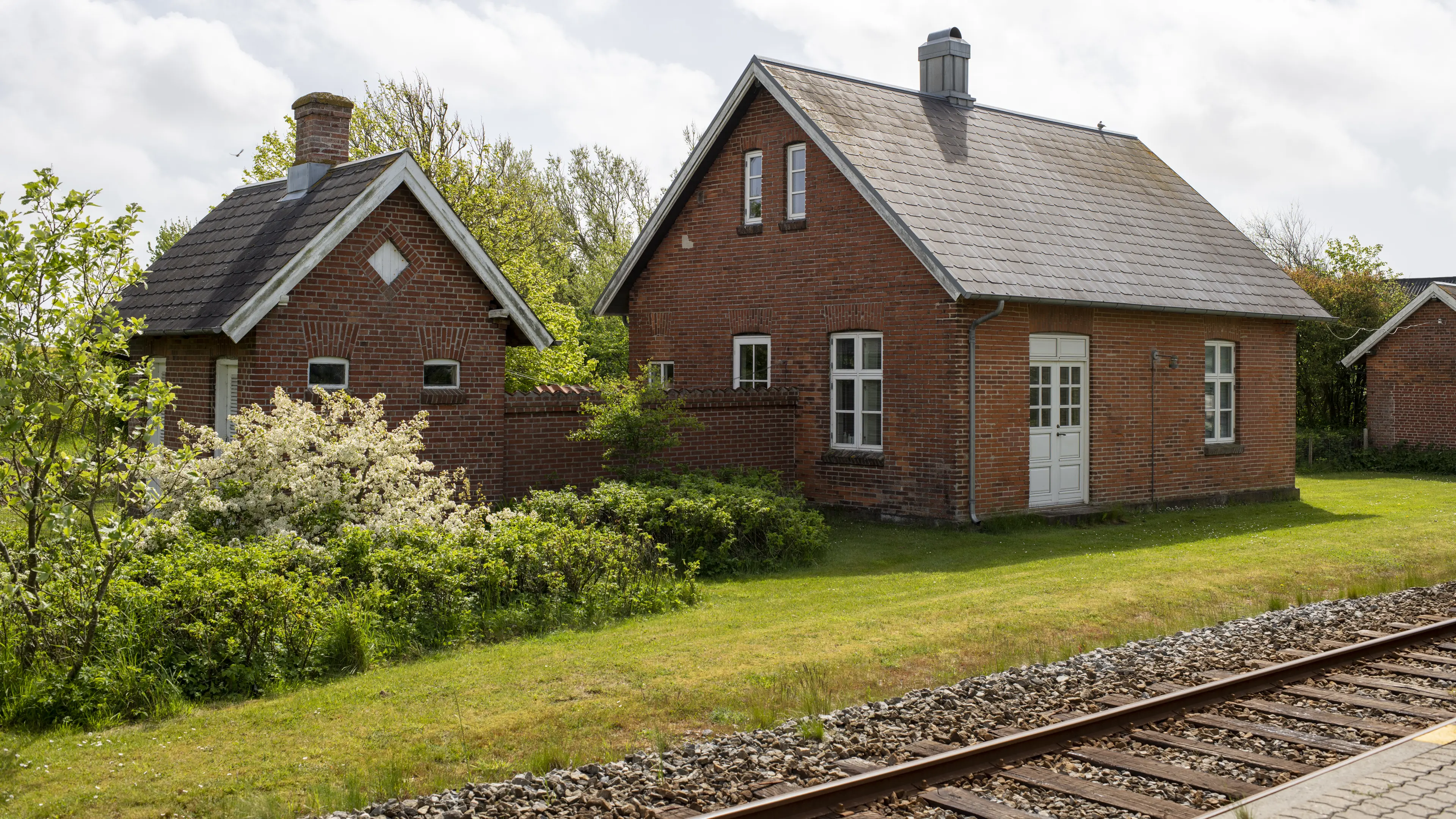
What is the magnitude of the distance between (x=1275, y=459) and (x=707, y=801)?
19021 millimetres

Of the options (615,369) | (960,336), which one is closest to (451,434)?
(960,336)

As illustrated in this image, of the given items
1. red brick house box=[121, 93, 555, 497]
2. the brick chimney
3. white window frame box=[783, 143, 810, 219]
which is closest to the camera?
red brick house box=[121, 93, 555, 497]

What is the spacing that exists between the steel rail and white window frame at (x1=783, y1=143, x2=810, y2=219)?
448 inches

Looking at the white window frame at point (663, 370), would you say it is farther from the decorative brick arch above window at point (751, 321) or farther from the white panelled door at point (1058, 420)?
the white panelled door at point (1058, 420)

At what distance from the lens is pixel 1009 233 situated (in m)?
18.6

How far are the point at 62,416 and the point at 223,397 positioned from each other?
7506mm

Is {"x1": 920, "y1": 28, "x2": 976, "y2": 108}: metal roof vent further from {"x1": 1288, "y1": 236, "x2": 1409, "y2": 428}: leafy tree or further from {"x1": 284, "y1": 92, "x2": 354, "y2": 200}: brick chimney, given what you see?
{"x1": 1288, "y1": 236, "x2": 1409, "y2": 428}: leafy tree

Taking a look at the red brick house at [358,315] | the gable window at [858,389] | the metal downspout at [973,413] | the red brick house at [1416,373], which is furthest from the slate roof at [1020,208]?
the red brick house at [1416,373]

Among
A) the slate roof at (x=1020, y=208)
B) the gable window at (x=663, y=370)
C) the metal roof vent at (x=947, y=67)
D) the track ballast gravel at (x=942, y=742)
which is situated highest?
the metal roof vent at (x=947, y=67)

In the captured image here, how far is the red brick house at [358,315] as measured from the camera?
563 inches

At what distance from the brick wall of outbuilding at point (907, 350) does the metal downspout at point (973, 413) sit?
83 mm

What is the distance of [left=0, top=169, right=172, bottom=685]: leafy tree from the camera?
7.70 meters

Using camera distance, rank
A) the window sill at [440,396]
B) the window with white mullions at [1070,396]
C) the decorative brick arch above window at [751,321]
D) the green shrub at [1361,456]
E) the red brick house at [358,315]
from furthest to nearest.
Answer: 1. the green shrub at [1361,456]
2. the decorative brick arch above window at [751,321]
3. the window with white mullions at [1070,396]
4. the window sill at [440,396]
5. the red brick house at [358,315]

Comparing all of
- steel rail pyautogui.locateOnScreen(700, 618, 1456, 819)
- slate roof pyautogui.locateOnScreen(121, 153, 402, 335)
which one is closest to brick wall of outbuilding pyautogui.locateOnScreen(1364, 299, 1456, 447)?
steel rail pyautogui.locateOnScreen(700, 618, 1456, 819)
